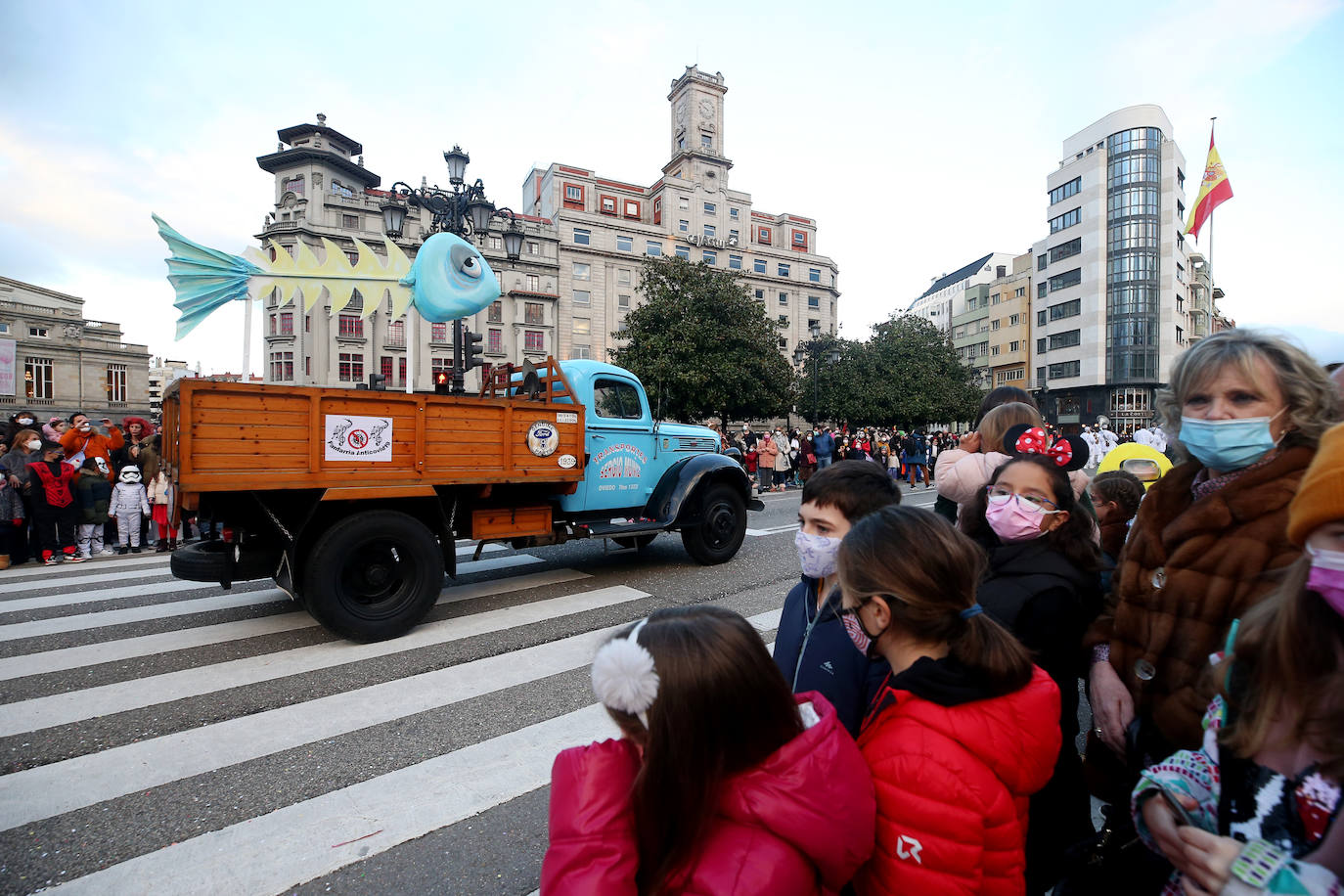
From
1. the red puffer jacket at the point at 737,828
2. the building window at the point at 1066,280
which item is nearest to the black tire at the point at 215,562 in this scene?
the red puffer jacket at the point at 737,828

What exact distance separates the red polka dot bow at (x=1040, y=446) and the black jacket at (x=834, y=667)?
1.54 meters

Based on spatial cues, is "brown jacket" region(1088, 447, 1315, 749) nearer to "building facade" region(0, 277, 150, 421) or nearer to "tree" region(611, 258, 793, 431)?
"tree" region(611, 258, 793, 431)

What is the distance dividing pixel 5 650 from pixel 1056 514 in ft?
22.8

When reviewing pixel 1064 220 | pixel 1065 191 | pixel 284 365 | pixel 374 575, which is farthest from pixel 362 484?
pixel 1065 191

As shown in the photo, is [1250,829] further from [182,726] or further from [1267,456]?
[182,726]

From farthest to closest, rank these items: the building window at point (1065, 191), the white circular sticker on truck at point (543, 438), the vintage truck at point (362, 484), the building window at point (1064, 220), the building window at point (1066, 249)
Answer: the building window at point (1065, 191) → the building window at point (1064, 220) → the building window at point (1066, 249) → the white circular sticker on truck at point (543, 438) → the vintage truck at point (362, 484)

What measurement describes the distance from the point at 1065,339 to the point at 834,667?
203ft

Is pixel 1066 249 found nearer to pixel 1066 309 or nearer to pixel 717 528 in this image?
pixel 1066 309

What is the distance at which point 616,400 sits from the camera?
739cm

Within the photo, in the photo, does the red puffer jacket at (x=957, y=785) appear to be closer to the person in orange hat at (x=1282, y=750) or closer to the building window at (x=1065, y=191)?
the person in orange hat at (x=1282, y=750)

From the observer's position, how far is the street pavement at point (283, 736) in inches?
97.5

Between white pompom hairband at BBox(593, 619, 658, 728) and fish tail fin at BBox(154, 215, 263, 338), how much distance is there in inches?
245

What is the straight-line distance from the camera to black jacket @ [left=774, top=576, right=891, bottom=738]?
178cm

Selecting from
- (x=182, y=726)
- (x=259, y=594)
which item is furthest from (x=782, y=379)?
(x=182, y=726)
